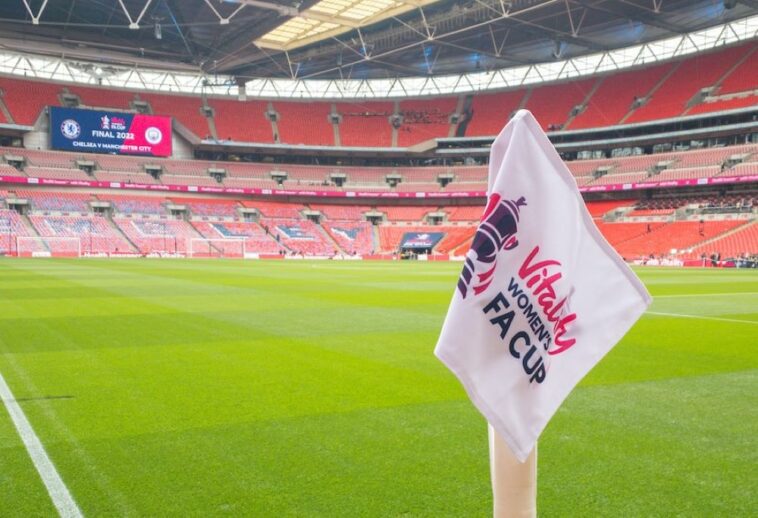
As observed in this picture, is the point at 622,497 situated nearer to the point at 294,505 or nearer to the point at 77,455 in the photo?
the point at 294,505

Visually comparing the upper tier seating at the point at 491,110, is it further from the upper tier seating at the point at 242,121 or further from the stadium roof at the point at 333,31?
the upper tier seating at the point at 242,121

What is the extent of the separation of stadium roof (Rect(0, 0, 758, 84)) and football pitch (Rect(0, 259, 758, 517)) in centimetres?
3413

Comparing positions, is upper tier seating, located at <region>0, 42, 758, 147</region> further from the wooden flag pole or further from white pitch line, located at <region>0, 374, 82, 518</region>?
the wooden flag pole

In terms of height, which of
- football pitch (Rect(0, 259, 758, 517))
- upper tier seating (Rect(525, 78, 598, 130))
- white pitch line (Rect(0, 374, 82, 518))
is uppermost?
upper tier seating (Rect(525, 78, 598, 130))

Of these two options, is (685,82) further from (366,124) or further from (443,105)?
(366,124)

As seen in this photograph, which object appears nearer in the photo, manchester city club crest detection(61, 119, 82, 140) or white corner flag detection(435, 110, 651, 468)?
white corner flag detection(435, 110, 651, 468)

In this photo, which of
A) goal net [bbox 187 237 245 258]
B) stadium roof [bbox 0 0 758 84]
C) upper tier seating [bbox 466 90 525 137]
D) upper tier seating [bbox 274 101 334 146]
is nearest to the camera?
stadium roof [bbox 0 0 758 84]

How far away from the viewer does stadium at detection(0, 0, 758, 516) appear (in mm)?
4301

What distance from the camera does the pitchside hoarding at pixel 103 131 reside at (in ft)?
213

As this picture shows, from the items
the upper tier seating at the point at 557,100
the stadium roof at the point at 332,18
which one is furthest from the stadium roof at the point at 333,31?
the upper tier seating at the point at 557,100

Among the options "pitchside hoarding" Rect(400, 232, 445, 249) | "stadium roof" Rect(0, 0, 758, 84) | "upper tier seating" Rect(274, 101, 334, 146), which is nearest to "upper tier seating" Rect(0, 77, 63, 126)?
"stadium roof" Rect(0, 0, 758, 84)

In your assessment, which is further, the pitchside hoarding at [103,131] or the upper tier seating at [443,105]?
the pitchside hoarding at [103,131]

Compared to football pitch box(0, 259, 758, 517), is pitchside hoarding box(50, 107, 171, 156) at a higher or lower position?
higher

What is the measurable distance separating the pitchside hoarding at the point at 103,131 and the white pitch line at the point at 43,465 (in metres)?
66.8
